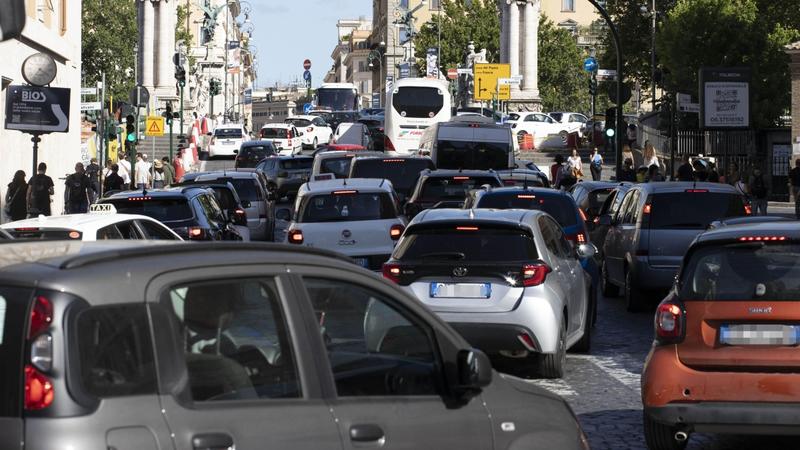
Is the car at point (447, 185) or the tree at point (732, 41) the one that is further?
the tree at point (732, 41)

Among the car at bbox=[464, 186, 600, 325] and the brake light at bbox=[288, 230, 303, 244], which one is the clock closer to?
the brake light at bbox=[288, 230, 303, 244]

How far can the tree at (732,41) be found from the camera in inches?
2793

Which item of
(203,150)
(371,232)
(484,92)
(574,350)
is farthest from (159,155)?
(574,350)

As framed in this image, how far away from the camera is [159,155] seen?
80.3 m

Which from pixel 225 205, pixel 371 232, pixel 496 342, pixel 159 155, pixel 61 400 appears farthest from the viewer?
pixel 159 155

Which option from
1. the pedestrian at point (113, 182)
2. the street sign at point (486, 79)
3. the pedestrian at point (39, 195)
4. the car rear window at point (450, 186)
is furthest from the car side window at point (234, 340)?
the street sign at point (486, 79)

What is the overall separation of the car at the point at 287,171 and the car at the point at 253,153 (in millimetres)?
8044

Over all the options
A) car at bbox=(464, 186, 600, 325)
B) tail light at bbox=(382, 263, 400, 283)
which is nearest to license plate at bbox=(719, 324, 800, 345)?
tail light at bbox=(382, 263, 400, 283)

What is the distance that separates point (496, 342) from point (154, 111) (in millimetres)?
75604

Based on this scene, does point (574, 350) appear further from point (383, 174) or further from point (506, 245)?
point (383, 174)

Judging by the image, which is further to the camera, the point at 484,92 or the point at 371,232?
the point at 484,92

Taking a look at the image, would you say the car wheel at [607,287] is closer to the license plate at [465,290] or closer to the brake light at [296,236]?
the brake light at [296,236]

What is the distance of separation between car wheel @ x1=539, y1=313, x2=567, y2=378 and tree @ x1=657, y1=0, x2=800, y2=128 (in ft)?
191

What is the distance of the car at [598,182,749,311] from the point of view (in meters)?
19.5
